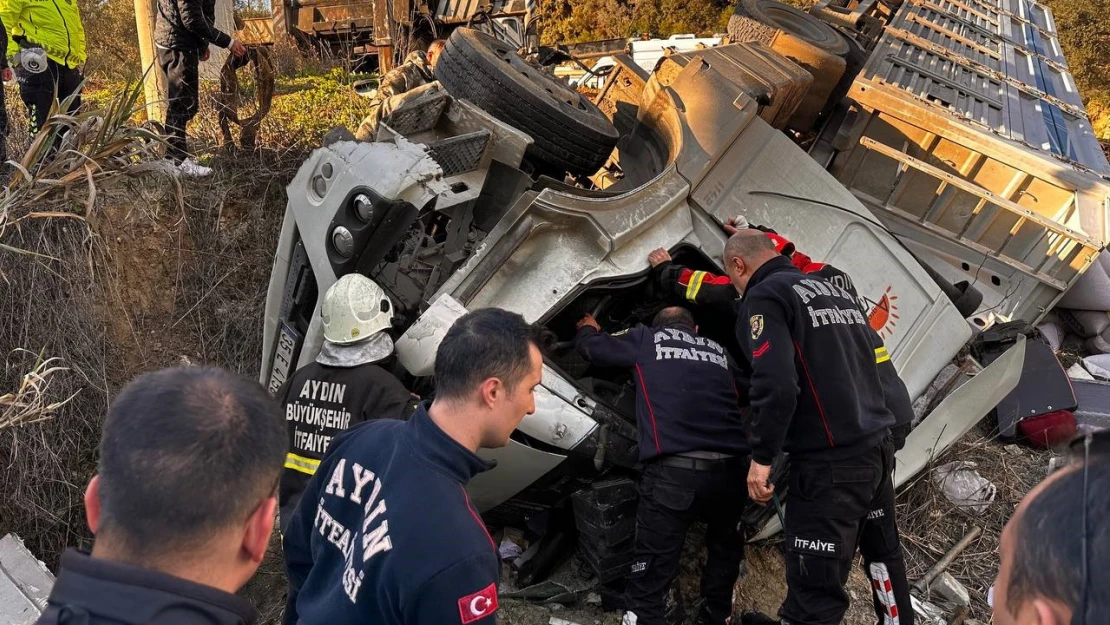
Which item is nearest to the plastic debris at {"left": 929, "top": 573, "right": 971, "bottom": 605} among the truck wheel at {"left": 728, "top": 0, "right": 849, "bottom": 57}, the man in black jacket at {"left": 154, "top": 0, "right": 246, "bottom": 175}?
the truck wheel at {"left": 728, "top": 0, "right": 849, "bottom": 57}

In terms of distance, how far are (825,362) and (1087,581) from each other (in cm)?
192

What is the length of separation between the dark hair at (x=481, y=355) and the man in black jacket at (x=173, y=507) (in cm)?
58

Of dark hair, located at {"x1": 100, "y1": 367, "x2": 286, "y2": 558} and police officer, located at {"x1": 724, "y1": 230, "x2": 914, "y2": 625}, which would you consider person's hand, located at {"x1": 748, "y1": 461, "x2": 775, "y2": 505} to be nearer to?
police officer, located at {"x1": 724, "y1": 230, "x2": 914, "y2": 625}

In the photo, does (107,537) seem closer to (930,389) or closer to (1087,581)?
(1087,581)

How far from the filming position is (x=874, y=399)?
2879 millimetres

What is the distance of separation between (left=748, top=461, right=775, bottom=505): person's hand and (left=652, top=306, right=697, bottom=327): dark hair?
72cm

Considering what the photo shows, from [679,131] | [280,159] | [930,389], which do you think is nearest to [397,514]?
[679,131]

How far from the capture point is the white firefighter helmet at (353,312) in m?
2.73

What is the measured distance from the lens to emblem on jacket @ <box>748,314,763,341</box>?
2.79 m

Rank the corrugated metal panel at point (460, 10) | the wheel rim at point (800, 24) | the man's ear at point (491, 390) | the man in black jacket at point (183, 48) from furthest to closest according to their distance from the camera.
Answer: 1. the corrugated metal panel at point (460, 10)
2. the wheel rim at point (800, 24)
3. the man in black jacket at point (183, 48)
4. the man's ear at point (491, 390)

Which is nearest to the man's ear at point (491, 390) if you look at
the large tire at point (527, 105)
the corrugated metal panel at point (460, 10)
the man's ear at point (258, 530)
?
the man's ear at point (258, 530)

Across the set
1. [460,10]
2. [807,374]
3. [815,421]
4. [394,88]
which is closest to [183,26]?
[394,88]

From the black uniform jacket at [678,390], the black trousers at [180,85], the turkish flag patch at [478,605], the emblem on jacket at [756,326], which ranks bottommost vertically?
the black trousers at [180,85]

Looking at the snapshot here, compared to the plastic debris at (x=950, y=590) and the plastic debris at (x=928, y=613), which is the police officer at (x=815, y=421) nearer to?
the plastic debris at (x=928, y=613)
